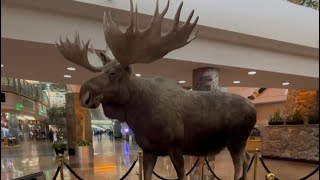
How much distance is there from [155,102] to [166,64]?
4.95 metres

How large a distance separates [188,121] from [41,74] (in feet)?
22.5

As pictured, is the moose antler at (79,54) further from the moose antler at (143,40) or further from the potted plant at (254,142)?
the potted plant at (254,142)

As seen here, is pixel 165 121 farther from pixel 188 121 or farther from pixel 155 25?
pixel 155 25

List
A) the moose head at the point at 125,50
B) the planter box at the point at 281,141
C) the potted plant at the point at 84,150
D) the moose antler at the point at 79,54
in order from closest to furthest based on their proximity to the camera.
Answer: the moose head at the point at 125,50
the moose antler at the point at 79,54
the planter box at the point at 281,141
the potted plant at the point at 84,150

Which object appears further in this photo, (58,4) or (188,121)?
(58,4)

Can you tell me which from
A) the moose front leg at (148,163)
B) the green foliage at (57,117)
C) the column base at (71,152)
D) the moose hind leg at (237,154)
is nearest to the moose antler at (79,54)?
the moose front leg at (148,163)

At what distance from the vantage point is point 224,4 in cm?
677

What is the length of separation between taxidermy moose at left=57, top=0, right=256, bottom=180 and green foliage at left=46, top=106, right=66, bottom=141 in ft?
56.0

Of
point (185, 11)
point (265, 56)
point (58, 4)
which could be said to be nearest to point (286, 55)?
point (265, 56)

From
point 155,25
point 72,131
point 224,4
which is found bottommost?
point 72,131

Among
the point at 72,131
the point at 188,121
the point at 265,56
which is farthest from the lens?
the point at 72,131

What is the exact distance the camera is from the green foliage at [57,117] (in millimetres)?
18623

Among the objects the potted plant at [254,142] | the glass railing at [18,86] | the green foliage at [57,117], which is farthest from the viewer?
the green foliage at [57,117]

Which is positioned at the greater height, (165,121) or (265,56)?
(265,56)
